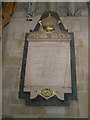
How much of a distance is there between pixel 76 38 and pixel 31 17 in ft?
3.75

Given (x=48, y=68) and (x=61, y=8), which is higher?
(x=61, y=8)

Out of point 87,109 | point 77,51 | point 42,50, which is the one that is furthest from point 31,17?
point 87,109

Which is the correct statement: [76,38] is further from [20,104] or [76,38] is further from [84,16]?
[20,104]

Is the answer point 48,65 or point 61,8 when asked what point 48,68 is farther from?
point 61,8

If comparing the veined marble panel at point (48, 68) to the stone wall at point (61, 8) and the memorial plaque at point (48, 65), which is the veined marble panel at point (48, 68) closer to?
the memorial plaque at point (48, 65)

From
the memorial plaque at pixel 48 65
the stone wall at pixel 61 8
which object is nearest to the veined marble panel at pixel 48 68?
the memorial plaque at pixel 48 65

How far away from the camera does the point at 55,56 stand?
3.98m

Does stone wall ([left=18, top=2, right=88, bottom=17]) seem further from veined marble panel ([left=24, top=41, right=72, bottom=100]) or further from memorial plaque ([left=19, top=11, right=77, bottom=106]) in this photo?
veined marble panel ([left=24, top=41, right=72, bottom=100])

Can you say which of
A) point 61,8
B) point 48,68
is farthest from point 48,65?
point 61,8

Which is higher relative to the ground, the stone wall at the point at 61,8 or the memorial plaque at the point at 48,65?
the stone wall at the point at 61,8

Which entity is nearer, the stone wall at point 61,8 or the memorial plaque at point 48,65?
the memorial plaque at point 48,65

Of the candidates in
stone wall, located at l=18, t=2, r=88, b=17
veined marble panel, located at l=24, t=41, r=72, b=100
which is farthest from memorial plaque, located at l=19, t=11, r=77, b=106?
stone wall, located at l=18, t=2, r=88, b=17

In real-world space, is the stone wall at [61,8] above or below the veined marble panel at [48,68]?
above

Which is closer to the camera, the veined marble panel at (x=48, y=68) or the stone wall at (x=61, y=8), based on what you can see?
the veined marble panel at (x=48, y=68)
